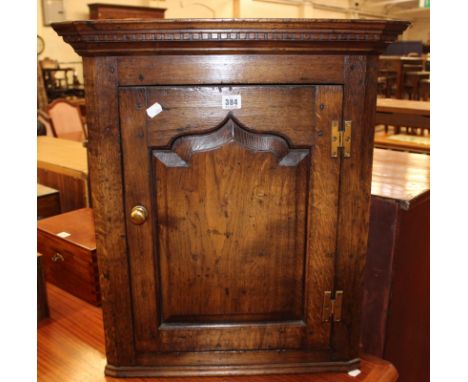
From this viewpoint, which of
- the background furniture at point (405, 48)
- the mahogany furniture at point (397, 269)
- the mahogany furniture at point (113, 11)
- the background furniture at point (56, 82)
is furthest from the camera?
the background furniture at point (405, 48)

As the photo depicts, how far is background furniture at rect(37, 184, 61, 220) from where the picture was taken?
221 cm

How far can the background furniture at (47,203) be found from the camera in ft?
7.27

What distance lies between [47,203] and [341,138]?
1.72 m

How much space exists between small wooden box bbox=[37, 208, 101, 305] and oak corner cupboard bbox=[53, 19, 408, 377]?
0.43 m

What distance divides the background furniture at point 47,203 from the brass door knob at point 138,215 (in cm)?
139

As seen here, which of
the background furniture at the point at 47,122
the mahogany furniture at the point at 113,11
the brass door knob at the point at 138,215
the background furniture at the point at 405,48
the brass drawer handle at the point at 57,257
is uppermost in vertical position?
the background furniture at the point at 405,48

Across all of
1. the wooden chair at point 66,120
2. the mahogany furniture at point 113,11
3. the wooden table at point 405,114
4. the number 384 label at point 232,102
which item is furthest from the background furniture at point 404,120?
the mahogany furniture at point 113,11

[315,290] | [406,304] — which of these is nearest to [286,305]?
[315,290]

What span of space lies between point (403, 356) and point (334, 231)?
0.69 m

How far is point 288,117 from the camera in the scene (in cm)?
96

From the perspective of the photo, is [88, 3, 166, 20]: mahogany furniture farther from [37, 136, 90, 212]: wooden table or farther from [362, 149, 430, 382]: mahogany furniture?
[362, 149, 430, 382]: mahogany furniture

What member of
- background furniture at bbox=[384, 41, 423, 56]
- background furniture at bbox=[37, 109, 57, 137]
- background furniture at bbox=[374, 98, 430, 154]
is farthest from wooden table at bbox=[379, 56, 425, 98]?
background furniture at bbox=[37, 109, 57, 137]

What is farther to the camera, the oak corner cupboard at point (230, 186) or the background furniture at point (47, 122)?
the background furniture at point (47, 122)

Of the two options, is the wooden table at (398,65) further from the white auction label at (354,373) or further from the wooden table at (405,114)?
the white auction label at (354,373)
